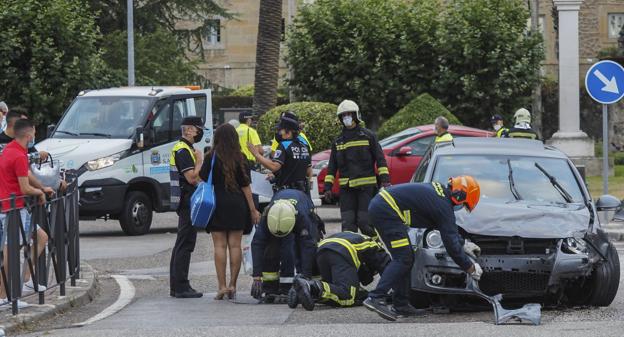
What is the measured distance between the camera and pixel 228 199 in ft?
44.9

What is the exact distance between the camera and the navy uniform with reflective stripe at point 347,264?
12.5m

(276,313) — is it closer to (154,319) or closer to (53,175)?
(154,319)

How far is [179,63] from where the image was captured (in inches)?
1656

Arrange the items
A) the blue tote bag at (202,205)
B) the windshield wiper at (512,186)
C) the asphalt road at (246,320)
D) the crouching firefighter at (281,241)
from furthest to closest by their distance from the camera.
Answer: the blue tote bag at (202,205), the crouching firefighter at (281,241), the windshield wiper at (512,186), the asphalt road at (246,320)

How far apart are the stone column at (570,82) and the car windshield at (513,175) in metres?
21.9

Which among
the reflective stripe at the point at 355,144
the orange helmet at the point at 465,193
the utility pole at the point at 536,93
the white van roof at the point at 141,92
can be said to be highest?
the utility pole at the point at 536,93

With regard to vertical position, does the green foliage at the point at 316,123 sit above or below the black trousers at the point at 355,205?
above

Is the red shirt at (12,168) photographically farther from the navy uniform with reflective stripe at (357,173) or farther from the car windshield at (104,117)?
the car windshield at (104,117)

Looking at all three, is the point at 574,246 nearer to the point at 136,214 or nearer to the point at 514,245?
the point at 514,245

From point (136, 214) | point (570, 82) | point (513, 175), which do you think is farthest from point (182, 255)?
point (570, 82)

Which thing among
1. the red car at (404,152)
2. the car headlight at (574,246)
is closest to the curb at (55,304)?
the car headlight at (574,246)

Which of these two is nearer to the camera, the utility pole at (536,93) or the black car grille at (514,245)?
the black car grille at (514,245)

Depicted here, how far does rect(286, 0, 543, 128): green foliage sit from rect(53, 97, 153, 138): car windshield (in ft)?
46.3

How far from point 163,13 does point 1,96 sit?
46.8ft
